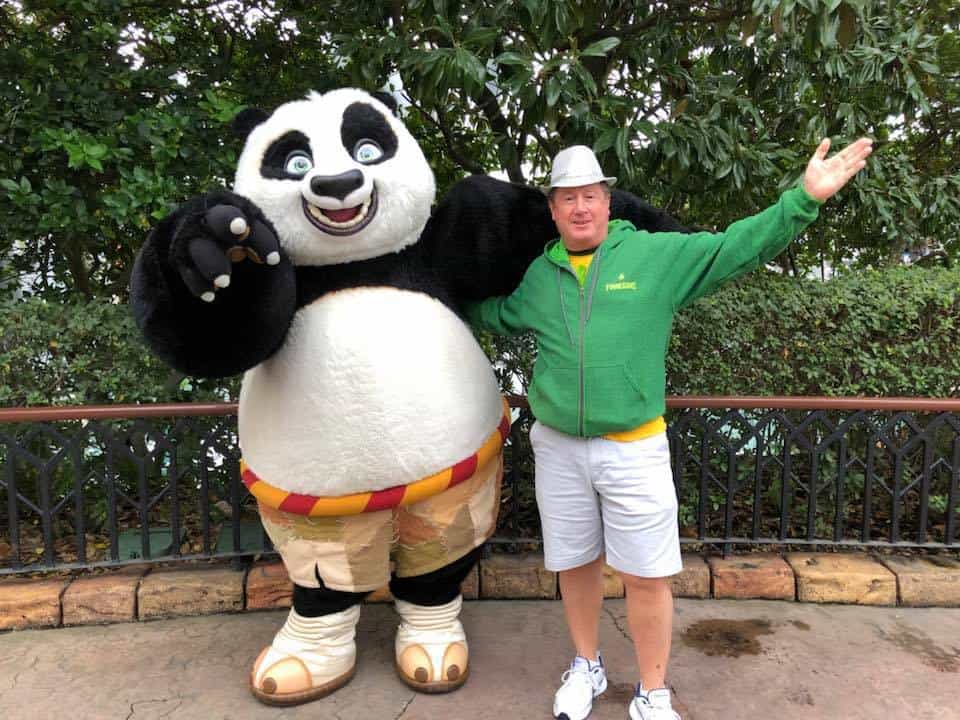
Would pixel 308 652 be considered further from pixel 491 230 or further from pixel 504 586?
pixel 491 230

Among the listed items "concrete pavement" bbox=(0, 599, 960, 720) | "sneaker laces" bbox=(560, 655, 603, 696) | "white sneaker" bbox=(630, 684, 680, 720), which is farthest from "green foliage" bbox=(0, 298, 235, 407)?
"white sneaker" bbox=(630, 684, 680, 720)

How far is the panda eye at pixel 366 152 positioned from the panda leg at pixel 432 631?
142cm

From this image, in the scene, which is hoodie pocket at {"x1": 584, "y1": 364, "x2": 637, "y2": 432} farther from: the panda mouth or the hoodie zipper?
the panda mouth

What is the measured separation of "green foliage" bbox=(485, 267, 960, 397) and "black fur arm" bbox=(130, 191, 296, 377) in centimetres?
150

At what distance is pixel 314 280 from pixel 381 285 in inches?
8.4

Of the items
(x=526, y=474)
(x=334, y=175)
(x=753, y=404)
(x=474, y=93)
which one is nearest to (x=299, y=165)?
(x=334, y=175)

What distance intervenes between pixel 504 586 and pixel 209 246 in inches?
85.9

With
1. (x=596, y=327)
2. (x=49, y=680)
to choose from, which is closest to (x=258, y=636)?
(x=49, y=680)

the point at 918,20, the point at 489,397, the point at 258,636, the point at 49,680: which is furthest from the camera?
the point at 918,20

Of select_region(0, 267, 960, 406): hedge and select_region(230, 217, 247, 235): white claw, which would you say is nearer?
select_region(230, 217, 247, 235): white claw

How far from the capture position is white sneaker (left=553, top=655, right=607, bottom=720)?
8.08 ft

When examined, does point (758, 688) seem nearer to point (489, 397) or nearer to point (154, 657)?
point (489, 397)

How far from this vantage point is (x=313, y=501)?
2342 millimetres

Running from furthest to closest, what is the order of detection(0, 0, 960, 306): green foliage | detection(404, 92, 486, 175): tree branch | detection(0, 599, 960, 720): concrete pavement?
detection(404, 92, 486, 175): tree branch → detection(0, 0, 960, 306): green foliage → detection(0, 599, 960, 720): concrete pavement
